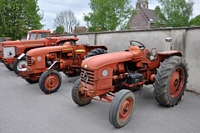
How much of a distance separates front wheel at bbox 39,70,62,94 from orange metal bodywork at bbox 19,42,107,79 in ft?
2.27

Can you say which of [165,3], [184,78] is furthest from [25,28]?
[165,3]

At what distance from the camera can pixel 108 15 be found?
22266 mm

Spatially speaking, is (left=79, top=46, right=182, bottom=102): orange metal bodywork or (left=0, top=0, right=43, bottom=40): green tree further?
(left=0, top=0, right=43, bottom=40): green tree

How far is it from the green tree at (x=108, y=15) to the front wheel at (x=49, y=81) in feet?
58.7

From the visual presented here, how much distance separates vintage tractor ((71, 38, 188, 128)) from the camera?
294 cm

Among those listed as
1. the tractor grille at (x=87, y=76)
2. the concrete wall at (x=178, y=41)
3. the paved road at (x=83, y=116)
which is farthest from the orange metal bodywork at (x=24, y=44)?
the tractor grille at (x=87, y=76)

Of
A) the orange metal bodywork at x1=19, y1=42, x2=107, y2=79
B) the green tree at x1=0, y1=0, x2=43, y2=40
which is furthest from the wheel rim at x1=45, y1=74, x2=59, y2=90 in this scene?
the green tree at x1=0, y1=0, x2=43, y2=40

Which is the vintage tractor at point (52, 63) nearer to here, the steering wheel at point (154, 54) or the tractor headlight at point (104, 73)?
the steering wheel at point (154, 54)

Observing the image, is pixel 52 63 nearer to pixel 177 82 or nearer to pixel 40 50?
pixel 40 50

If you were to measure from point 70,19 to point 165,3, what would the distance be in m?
22.7

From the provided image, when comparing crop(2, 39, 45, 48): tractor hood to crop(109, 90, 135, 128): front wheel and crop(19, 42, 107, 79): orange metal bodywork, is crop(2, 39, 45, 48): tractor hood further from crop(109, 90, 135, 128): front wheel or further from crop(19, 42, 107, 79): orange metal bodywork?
crop(109, 90, 135, 128): front wheel

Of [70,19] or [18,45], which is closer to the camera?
[18,45]

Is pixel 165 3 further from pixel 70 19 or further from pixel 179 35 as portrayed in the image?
pixel 179 35

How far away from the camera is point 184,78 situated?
3977mm
